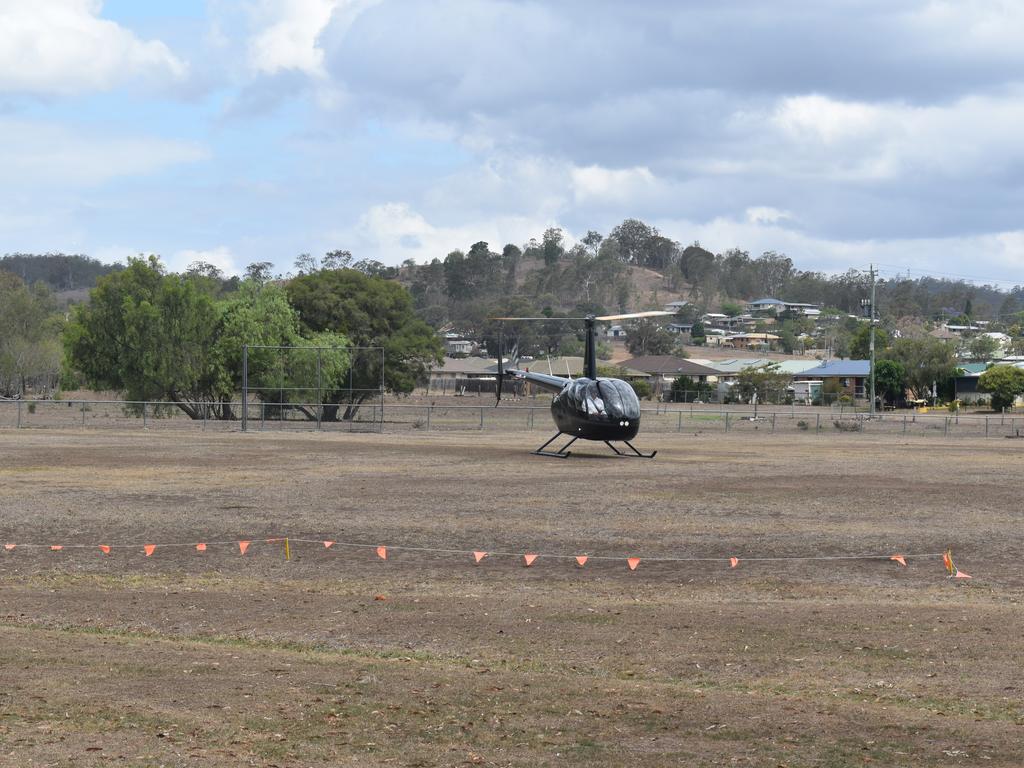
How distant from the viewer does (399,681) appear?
10.8 metres

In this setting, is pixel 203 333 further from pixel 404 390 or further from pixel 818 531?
pixel 818 531

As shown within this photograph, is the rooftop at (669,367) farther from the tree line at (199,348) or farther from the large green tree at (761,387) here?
the tree line at (199,348)

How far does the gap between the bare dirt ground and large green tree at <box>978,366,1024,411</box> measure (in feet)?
232

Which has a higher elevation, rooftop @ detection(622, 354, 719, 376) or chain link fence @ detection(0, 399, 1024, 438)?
rooftop @ detection(622, 354, 719, 376)

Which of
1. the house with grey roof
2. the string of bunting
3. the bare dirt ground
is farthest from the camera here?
the house with grey roof

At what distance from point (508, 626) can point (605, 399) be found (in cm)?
2332

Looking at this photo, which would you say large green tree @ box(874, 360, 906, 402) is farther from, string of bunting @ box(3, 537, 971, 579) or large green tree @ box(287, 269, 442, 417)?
string of bunting @ box(3, 537, 971, 579)

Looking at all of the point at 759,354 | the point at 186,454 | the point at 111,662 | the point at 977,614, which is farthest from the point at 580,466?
the point at 759,354

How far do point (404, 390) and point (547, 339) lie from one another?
293 feet

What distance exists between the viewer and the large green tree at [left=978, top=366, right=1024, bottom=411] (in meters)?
95.2

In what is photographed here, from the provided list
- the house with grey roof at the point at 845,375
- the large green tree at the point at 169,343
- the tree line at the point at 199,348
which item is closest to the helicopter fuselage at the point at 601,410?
the tree line at the point at 199,348

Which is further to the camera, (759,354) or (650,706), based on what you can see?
(759,354)

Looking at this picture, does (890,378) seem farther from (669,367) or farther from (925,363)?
(669,367)

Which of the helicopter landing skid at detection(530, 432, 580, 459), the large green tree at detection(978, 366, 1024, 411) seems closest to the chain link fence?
the helicopter landing skid at detection(530, 432, 580, 459)
